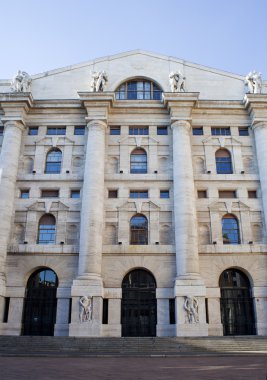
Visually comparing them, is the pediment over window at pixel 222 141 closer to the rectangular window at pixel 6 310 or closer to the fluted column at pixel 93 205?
the fluted column at pixel 93 205

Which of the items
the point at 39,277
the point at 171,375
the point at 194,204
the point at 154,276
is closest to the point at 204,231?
the point at 194,204

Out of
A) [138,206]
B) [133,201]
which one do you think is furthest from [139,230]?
[133,201]

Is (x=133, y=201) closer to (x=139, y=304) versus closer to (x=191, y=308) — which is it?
(x=139, y=304)

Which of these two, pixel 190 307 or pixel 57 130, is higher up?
pixel 57 130

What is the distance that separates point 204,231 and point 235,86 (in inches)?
620

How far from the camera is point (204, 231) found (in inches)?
1278

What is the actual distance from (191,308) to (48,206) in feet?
48.3

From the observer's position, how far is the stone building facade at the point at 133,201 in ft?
97.6

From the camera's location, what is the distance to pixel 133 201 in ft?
110

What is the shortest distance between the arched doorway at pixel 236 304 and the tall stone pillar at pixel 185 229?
296 cm

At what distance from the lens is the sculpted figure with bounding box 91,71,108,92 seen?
36.6 metres

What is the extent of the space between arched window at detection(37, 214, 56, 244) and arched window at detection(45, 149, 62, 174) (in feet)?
15.0

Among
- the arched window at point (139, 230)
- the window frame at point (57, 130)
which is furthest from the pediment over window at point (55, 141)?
the arched window at point (139, 230)

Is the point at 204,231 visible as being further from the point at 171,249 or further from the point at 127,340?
the point at 127,340
